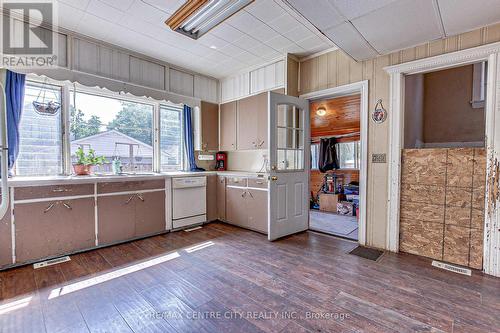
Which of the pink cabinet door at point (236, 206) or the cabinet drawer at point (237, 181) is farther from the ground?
the cabinet drawer at point (237, 181)

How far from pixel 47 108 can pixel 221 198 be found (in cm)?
279

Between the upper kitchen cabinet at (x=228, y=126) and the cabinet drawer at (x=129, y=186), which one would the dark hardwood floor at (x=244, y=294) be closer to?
the cabinet drawer at (x=129, y=186)

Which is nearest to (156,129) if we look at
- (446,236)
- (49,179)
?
(49,179)

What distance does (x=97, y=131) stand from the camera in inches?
136

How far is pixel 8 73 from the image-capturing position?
265 cm

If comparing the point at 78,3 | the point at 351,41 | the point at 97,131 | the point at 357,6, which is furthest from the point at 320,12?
the point at 97,131

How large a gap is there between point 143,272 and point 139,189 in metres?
1.34

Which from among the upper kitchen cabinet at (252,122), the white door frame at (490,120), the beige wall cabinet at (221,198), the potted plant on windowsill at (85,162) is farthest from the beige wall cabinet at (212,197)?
the white door frame at (490,120)

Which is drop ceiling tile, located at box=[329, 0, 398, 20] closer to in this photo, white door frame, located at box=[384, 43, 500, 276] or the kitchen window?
white door frame, located at box=[384, 43, 500, 276]

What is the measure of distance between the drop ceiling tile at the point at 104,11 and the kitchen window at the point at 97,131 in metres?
1.05

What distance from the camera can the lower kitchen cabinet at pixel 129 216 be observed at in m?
3.06

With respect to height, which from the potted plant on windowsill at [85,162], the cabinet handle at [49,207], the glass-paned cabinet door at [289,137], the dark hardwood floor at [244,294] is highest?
the glass-paned cabinet door at [289,137]

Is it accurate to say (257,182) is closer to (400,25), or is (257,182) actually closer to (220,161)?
(220,161)

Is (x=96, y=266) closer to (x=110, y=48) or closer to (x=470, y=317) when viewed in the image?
(x=110, y=48)
